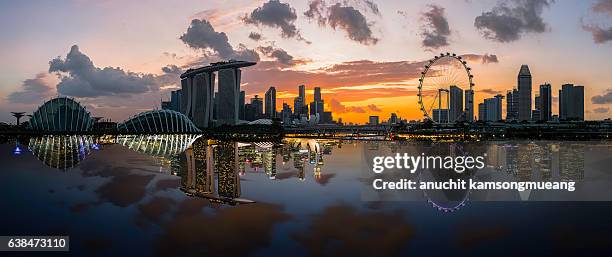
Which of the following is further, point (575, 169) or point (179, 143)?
point (179, 143)

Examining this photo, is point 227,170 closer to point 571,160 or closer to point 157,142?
point 157,142

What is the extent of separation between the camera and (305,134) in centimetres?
12312

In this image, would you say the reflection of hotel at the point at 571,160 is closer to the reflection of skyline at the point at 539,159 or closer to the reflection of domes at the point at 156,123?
the reflection of skyline at the point at 539,159

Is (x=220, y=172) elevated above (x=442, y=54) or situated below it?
below

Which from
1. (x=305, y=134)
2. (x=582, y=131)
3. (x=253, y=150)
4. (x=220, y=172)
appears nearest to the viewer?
(x=220, y=172)

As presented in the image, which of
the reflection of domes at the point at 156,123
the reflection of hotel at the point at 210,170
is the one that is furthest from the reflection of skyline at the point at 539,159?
the reflection of domes at the point at 156,123

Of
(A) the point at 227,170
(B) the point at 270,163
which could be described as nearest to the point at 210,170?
(A) the point at 227,170

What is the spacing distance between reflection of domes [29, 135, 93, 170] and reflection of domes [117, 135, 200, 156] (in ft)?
27.6

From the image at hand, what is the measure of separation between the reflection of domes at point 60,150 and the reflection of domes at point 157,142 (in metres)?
8.42

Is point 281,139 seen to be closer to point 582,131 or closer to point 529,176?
point 529,176

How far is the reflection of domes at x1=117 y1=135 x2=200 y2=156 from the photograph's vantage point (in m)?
117

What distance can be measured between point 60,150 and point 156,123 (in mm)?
26117

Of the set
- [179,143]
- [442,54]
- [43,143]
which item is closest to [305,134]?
[179,143]

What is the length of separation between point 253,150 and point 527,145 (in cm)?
6853
